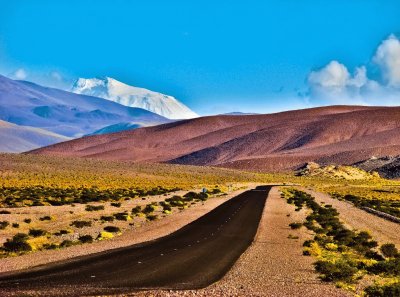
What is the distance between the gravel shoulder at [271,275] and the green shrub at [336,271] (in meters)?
0.34

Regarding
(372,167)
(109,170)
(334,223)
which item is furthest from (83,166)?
(334,223)

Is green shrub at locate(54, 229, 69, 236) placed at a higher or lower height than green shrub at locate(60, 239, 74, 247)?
higher

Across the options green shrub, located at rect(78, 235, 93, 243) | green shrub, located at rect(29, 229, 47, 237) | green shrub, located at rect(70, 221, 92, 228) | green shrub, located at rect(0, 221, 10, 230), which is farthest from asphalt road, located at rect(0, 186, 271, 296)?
green shrub, located at rect(0, 221, 10, 230)

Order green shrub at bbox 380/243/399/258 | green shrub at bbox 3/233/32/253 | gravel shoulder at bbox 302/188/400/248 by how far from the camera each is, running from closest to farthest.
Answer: green shrub at bbox 380/243/399/258 < green shrub at bbox 3/233/32/253 < gravel shoulder at bbox 302/188/400/248

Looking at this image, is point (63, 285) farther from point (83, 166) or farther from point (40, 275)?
point (83, 166)

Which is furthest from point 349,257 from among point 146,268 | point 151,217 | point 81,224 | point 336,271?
point 151,217

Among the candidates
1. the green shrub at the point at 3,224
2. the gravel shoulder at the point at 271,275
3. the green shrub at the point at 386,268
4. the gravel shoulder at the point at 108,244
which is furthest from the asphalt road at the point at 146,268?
the green shrub at the point at 3,224

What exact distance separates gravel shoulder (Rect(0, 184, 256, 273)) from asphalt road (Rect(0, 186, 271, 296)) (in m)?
0.90

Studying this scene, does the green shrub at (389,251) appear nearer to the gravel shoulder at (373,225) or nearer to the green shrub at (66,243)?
the gravel shoulder at (373,225)

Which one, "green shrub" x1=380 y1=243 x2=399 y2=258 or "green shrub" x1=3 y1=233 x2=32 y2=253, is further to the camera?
"green shrub" x1=3 y1=233 x2=32 y2=253

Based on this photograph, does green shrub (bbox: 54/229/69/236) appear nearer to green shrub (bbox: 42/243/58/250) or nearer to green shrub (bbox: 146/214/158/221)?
green shrub (bbox: 42/243/58/250)

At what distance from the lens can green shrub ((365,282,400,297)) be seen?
15.4 m

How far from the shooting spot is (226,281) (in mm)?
17797

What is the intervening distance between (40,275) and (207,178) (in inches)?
4428
